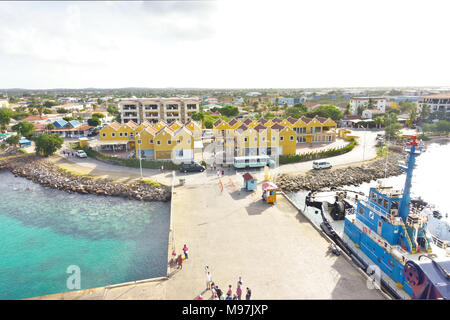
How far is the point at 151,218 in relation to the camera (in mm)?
26297

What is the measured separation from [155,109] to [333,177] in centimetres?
4989

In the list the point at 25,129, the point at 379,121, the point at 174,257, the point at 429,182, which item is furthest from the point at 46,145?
the point at 379,121

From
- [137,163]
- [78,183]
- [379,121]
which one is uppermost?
[379,121]

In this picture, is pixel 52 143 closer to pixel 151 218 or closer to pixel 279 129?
pixel 151 218

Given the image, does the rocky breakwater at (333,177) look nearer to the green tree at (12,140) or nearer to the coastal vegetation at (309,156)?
the coastal vegetation at (309,156)

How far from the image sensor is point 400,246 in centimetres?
1630

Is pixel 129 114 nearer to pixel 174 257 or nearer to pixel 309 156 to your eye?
pixel 309 156

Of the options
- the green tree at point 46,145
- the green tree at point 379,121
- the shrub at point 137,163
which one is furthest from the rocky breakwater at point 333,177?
the green tree at point 46,145

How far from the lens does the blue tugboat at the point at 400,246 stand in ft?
45.0

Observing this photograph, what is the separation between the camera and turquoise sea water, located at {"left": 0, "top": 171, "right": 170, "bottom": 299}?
1827 centimetres

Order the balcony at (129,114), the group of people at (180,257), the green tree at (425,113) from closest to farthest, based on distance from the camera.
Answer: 1. the group of people at (180,257)
2. the balcony at (129,114)
3. the green tree at (425,113)

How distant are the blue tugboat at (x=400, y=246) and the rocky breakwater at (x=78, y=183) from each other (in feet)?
63.2

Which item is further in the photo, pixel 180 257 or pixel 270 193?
pixel 270 193

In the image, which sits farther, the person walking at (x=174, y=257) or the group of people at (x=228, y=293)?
the person walking at (x=174, y=257)
